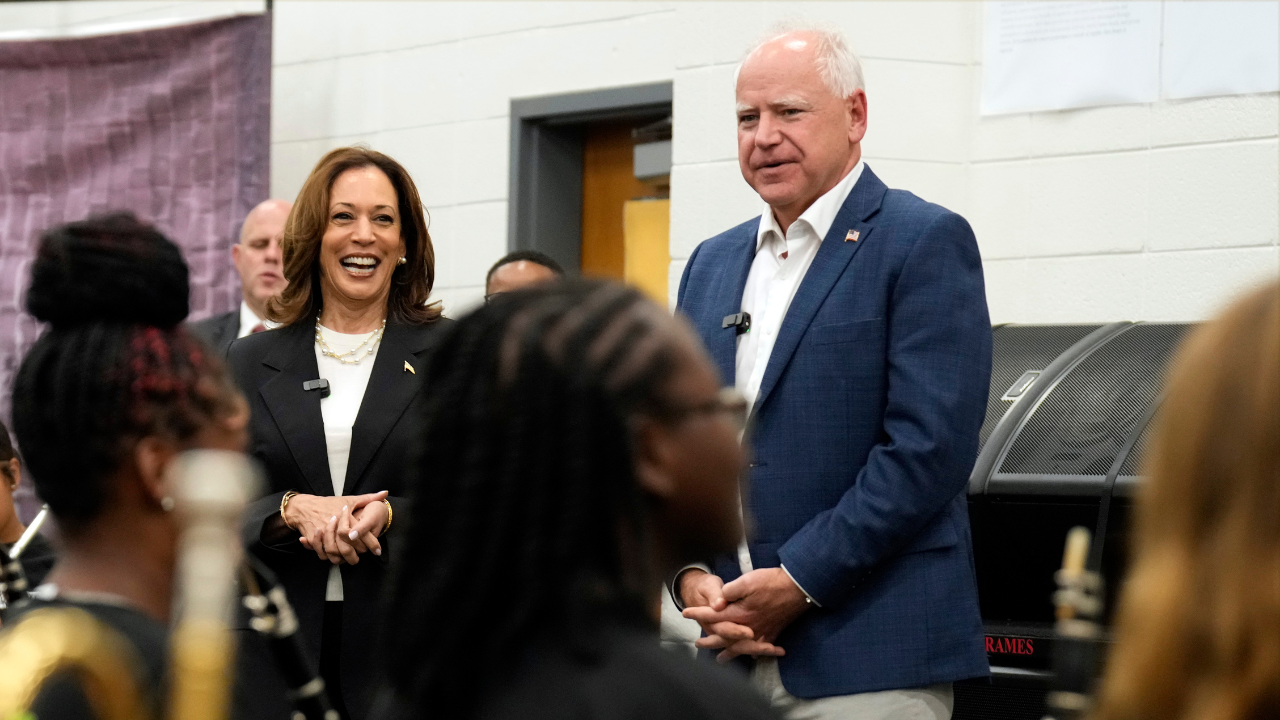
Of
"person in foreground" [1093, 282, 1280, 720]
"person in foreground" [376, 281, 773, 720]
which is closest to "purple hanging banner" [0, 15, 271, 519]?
"person in foreground" [376, 281, 773, 720]

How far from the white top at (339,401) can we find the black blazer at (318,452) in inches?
0.6

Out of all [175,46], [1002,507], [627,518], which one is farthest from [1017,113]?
[627,518]

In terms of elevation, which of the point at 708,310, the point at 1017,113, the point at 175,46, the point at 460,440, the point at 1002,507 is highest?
the point at 175,46

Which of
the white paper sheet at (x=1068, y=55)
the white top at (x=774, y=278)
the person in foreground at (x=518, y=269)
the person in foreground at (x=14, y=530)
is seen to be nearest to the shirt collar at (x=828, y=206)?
the white top at (x=774, y=278)

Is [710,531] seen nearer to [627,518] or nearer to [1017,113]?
[627,518]

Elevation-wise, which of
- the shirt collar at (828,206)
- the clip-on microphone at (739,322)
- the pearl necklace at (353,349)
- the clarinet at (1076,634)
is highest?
the shirt collar at (828,206)

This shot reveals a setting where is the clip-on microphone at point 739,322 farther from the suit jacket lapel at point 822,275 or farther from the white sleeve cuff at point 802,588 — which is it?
the white sleeve cuff at point 802,588

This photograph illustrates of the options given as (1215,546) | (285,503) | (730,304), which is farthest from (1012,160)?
(1215,546)

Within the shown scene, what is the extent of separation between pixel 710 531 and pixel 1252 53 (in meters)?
3.26

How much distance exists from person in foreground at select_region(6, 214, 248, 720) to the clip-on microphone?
1.13 m

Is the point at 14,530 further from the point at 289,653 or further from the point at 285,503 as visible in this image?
the point at 289,653

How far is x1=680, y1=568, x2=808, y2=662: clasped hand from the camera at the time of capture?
2248mm

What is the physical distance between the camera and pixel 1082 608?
45.3 inches

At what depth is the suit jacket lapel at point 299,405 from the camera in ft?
8.87
